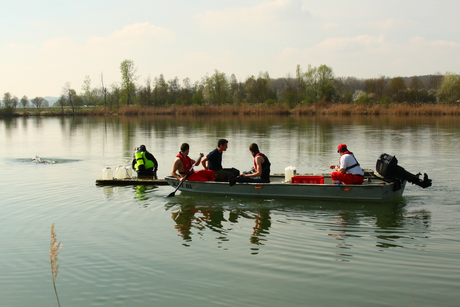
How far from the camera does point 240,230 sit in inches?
343

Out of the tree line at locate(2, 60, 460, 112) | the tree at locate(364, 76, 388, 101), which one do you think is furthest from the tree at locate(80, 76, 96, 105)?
the tree at locate(364, 76, 388, 101)

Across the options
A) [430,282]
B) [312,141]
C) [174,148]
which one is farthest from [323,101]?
[430,282]

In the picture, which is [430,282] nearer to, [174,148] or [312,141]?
[174,148]

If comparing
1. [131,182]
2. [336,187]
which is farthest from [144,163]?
[336,187]

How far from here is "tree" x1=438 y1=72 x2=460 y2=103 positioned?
214 ft

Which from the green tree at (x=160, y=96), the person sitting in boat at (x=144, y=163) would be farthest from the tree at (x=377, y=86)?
the person sitting in boat at (x=144, y=163)

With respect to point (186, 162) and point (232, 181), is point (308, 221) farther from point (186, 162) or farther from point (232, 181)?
point (186, 162)

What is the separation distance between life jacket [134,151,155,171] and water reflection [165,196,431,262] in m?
3.27

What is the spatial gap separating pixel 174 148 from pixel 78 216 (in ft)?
43.5

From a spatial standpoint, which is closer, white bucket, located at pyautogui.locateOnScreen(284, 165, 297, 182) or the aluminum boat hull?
the aluminum boat hull

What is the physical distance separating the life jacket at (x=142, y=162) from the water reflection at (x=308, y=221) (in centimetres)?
327

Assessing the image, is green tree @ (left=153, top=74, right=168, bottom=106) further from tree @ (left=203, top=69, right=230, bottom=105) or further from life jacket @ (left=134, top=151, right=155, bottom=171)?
life jacket @ (left=134, top=151, right=155, bottom=171)

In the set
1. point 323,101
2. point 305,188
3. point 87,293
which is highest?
point 323,101

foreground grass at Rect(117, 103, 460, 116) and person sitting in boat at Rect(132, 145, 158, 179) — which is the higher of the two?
foreground grass at Rect(117, 103, 460, 116)
